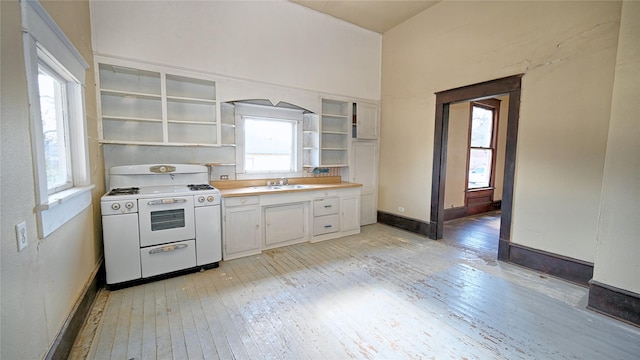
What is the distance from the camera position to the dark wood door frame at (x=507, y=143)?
10.7 ft

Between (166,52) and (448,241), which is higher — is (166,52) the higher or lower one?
the higher one

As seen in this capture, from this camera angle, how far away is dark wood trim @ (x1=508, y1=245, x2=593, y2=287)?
2.75 meters

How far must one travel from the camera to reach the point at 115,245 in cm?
257

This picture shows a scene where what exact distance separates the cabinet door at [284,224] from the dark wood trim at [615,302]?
3207 mm

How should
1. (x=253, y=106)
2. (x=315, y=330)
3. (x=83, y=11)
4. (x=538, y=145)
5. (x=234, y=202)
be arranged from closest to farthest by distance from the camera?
(x=315, y=330), (x=83, y=11), (x=538, y=145), (x=234, y=202), (x=253, y=106)

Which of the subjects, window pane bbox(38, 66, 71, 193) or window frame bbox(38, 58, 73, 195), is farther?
window frame bbox(38, 58, 73, 195)

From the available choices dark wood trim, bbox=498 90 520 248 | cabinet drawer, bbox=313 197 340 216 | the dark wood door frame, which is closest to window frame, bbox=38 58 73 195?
cabinet drawer, bbox=313 197 340 216

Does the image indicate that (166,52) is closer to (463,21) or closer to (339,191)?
(339,191)

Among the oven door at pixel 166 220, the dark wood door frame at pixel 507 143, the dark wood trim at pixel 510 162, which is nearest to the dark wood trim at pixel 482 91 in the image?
the dark wood door frame at pixel 507 143

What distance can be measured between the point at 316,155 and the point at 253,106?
1.27 metres

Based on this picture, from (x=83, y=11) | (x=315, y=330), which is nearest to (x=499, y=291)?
(x=315, y=330)

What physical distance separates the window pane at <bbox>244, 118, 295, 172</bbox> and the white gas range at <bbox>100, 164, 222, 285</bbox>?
97 centimetres

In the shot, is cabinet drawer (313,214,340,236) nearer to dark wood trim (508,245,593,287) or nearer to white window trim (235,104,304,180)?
white window trim (235,104,304,180)

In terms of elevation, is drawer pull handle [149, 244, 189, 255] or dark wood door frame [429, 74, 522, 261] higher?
dark wood door frame [429, 74, 522, 261]
